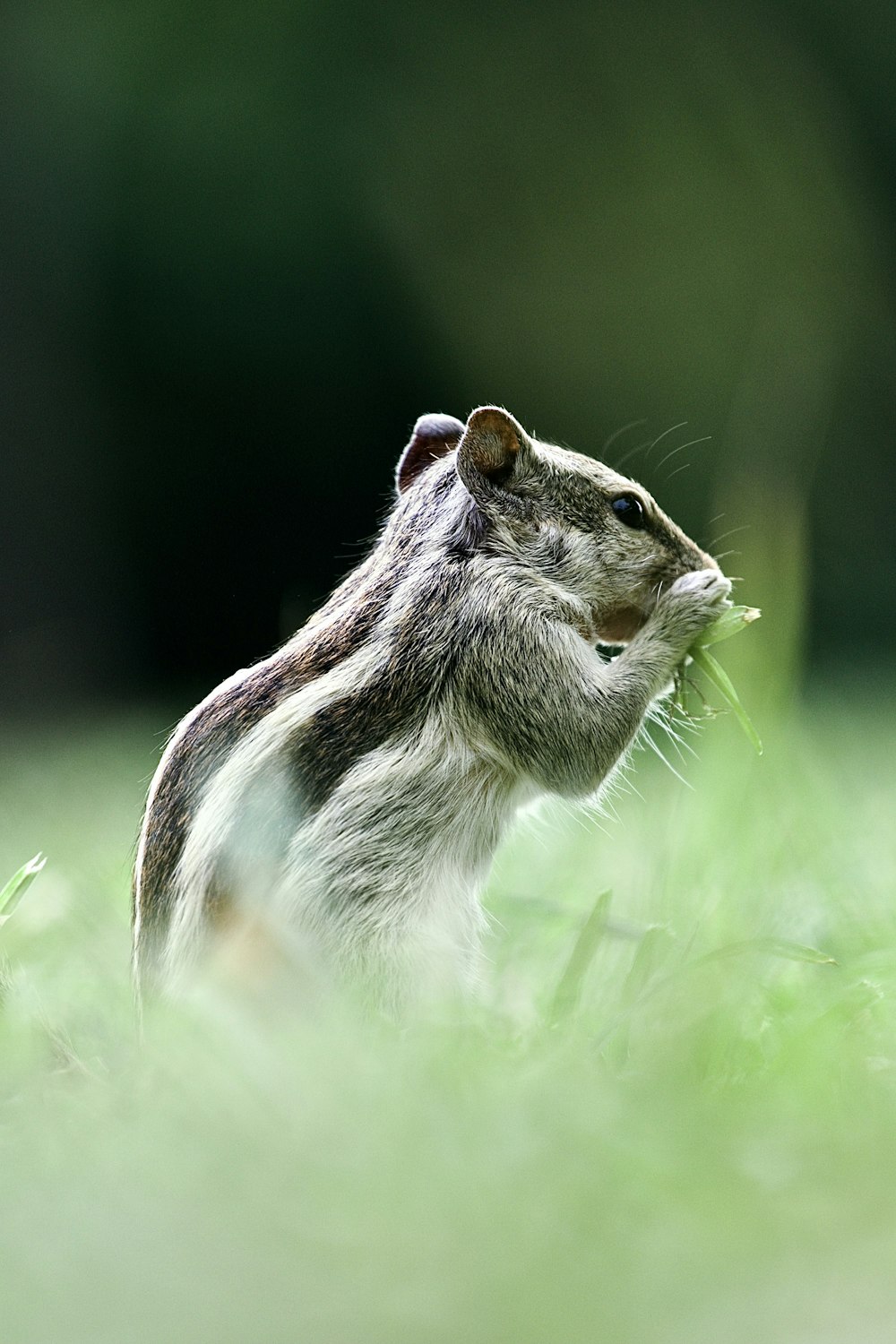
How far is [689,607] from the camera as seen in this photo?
66.3 inches

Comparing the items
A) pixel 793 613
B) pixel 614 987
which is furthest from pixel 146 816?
pixel 793 613

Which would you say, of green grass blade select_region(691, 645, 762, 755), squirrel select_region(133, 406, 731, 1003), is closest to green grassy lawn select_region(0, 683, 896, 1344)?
squirrel select_region(133, 406, 731, 1003)

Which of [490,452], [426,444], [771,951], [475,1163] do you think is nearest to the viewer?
[475,1163]

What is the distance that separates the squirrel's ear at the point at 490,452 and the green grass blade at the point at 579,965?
1.91ft

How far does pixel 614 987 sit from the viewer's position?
134cm

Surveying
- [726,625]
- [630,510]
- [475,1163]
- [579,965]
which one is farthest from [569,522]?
[475,1163]

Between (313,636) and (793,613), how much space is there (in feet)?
2.13

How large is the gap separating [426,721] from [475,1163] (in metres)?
0.64

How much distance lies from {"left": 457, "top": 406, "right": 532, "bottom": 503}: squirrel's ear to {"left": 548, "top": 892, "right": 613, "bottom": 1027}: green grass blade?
58 cm

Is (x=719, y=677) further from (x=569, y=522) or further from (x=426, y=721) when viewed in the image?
(x=426, y=721)

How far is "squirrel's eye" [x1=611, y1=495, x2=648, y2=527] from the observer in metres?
1.76

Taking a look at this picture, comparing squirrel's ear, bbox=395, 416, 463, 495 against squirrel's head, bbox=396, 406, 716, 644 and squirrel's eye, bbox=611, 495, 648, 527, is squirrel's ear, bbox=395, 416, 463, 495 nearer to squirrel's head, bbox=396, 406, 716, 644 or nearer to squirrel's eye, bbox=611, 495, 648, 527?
squirrel's head, bbox=396, 406, 716, 644

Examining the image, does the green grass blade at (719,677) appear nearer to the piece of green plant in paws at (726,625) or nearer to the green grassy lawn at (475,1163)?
the piece of green plant in paws at (726,625)

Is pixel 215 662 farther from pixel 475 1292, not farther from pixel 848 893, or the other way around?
pixel 475 1292
